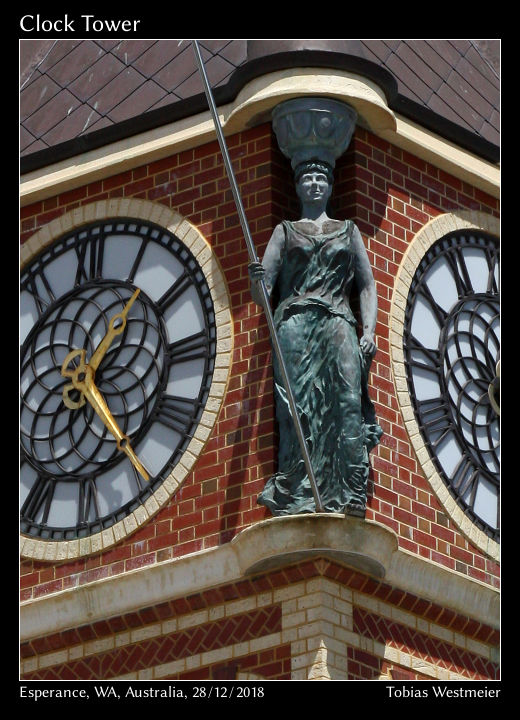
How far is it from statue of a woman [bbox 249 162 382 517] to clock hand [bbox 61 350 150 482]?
168 cm

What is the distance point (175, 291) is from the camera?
28.5 m

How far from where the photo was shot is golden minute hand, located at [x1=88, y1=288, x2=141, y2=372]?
2866cm

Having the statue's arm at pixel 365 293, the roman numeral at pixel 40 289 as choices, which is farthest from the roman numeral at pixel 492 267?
the roman numeral at pixel 40 289

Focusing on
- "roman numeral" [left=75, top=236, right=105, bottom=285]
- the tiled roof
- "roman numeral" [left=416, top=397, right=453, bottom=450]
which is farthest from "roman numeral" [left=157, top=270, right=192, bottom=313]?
"roman numeral" [left=416, top=397, right=453, bottom=450]

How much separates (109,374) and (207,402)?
3.61ft

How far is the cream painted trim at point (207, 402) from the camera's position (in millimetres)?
27891

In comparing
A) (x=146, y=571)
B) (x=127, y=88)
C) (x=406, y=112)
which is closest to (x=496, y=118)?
(x=406, y=112)

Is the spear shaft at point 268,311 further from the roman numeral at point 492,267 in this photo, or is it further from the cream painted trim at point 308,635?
the roman numeral at point 492,267

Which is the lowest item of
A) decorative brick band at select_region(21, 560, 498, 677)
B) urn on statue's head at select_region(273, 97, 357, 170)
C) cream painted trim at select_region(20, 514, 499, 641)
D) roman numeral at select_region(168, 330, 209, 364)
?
decorative brick band at select_region(21, 560, 498, 677)

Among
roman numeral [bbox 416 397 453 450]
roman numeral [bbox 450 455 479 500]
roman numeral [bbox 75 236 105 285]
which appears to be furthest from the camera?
roman numeral [bbox 75 236 105 285]

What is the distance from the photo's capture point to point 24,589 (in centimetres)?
2845

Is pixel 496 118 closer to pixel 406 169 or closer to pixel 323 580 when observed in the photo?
pixel 406 169

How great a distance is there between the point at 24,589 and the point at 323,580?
309cm

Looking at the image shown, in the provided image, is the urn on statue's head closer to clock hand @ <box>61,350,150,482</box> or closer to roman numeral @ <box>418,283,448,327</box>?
roman numeral @ <box>418,283,448,327</box>
